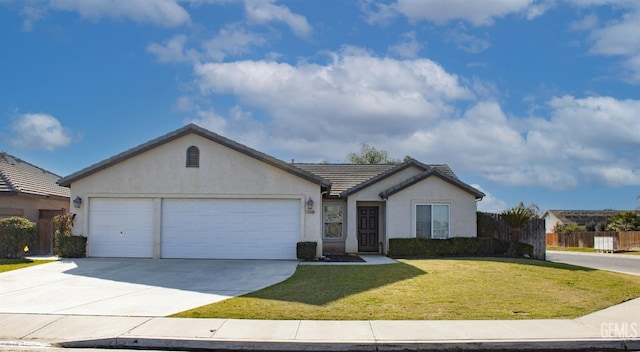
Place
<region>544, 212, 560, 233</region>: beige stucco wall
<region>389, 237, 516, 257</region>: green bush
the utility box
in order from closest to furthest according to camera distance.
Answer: <region>389, 237, 516, 257</region>: green bush < the utility box < <region>544, 212, 560, 233</region>: beige stucco wall

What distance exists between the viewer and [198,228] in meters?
19.9

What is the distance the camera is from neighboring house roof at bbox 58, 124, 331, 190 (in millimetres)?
19766

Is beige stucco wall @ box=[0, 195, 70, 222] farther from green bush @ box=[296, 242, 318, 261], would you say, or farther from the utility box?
the utility box

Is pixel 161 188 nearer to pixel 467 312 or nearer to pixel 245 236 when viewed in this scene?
pixel 245 236

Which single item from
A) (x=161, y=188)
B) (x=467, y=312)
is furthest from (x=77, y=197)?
(x=467, y=312)

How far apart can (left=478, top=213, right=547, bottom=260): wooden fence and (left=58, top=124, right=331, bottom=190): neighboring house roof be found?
7.83m

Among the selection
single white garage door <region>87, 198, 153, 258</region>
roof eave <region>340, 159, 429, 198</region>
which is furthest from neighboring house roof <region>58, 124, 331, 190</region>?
roof eave <region>340, 159, 429, 198</region>

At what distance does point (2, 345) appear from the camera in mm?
8047

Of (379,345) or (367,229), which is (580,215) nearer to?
(367,229)

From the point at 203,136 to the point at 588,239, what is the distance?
105ft

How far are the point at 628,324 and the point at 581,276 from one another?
667 centimetres

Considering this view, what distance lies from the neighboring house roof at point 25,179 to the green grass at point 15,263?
419 cm

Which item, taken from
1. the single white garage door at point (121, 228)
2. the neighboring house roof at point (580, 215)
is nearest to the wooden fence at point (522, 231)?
the single white garage door at point (121, 228)

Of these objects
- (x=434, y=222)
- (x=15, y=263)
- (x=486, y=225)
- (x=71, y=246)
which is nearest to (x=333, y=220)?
(x=434, y=222)
